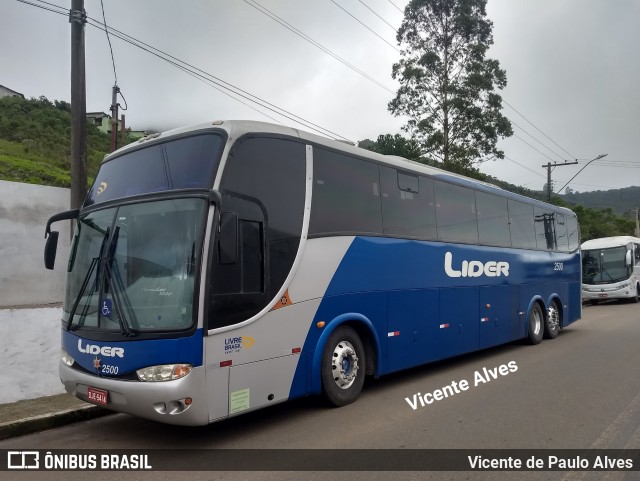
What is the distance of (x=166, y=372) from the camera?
486 centimetres

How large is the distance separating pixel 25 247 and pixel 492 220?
889 centimetres

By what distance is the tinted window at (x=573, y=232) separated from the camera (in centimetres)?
1475

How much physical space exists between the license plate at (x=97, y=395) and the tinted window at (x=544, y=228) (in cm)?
1049

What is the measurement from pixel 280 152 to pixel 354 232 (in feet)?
5.23

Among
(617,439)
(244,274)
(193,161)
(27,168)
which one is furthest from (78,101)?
(27,168)

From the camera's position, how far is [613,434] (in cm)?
548

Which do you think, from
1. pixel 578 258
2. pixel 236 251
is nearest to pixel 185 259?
pixel 236 251

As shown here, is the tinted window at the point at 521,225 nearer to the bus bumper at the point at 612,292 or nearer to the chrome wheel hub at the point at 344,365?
the chrome wheel hub at the point at 344,365

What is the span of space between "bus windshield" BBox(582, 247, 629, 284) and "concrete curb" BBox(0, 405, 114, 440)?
24.2m

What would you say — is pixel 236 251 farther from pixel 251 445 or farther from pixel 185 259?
pixel 251 445

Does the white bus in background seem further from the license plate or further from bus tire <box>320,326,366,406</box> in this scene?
the license plate

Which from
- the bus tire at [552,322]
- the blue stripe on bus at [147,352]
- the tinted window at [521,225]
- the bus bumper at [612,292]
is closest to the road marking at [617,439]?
the blue stripe on bus at [147,352]

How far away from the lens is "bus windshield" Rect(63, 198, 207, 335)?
502cm

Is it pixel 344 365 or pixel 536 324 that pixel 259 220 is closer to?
pixel 344 365
